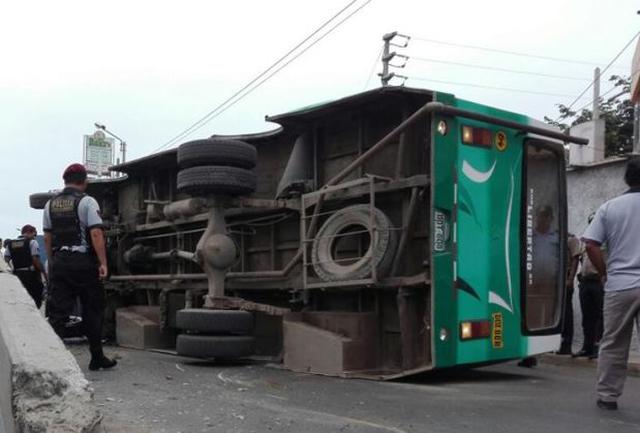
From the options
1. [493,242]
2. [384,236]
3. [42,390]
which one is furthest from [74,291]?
[493,242]

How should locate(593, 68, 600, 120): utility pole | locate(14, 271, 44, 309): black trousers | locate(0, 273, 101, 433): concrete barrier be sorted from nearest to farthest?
1. locate(0, 273, 101, 433): concrete barrier
2. locate(14, 271, 44, 309): black trousers
3. locate(593, 68, 600, 120): utility pole

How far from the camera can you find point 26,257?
33.3 feet

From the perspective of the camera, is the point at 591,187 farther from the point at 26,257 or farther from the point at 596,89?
the point at 596,89

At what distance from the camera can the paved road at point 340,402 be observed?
3.90 metres

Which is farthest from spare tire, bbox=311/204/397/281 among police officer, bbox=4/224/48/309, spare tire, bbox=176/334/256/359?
police officer, bbox=4/224/48/309

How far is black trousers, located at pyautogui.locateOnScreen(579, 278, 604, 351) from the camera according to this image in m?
7.36

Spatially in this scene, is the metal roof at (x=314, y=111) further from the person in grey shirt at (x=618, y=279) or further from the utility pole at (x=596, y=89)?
the utility pole at (x=596, y=89)

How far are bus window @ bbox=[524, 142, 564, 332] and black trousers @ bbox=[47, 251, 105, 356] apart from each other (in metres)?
3.70

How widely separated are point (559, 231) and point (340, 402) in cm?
290

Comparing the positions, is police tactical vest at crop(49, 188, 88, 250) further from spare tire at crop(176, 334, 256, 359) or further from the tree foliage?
the tree foliage

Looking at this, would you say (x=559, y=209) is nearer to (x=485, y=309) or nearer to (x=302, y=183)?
(x=485, y=309)

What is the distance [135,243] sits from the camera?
9.42m

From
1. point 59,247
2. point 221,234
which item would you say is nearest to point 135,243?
point 221,234

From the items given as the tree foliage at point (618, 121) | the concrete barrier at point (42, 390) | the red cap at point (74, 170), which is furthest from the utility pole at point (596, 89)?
the concrete barrier at point (42, 390)
